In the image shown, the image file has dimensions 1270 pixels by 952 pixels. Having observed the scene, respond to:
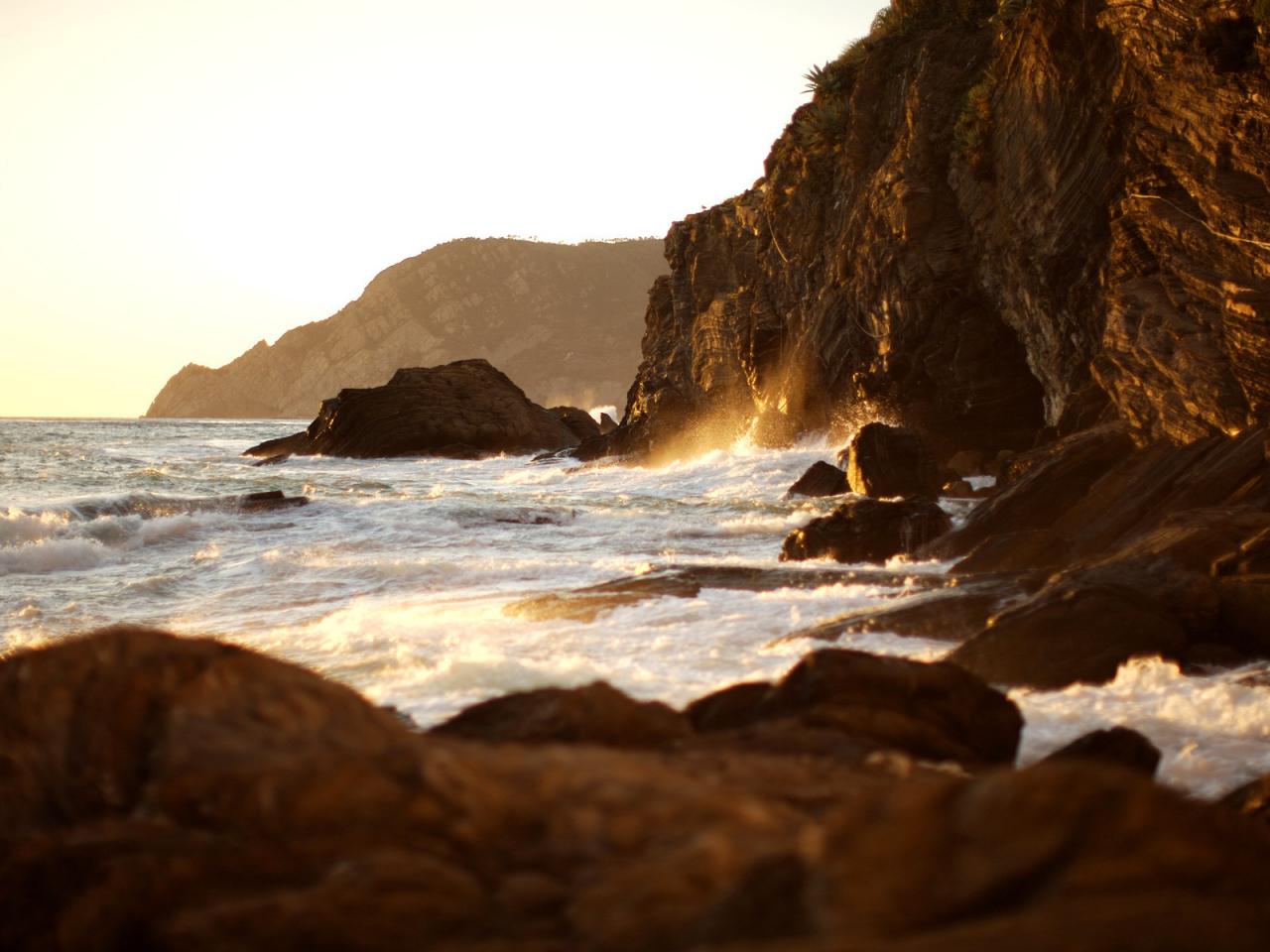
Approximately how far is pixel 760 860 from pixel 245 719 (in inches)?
70.6

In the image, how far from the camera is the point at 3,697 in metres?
3.77

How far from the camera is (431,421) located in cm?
5138

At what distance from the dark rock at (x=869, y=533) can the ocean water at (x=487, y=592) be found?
636 millimetres

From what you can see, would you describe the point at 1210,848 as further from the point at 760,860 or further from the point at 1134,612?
the point at 1134,612

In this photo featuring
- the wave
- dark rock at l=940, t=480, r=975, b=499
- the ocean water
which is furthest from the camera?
dark rock at l=940, t=480, r=975, b=499

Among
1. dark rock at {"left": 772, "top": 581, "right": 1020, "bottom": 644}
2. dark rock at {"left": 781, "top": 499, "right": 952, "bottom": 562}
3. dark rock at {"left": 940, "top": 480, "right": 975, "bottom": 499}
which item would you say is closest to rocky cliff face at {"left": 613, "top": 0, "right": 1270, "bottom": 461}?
dark rock at {"left": 940, "top": 480, "right": 975, "bottom": 499}

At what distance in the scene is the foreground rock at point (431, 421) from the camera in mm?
50875

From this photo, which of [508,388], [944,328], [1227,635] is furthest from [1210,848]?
[508,388]

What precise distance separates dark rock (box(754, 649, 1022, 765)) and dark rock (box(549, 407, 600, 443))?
53.6 m

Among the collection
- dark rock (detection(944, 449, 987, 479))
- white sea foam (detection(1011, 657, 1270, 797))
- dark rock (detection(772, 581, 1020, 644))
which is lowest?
white sea foam (detection(1011, 657, 1270, 797))

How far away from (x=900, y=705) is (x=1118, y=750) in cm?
121

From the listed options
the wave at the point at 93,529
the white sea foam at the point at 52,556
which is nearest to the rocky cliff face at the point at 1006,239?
the white sea foam at the point at 52,556

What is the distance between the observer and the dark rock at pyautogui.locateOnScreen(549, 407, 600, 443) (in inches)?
A: 2373

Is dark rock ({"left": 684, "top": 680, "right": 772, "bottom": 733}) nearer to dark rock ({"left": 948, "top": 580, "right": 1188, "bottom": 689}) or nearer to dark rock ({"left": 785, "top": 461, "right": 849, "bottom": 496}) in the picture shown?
dark rock ({"left": 948, "top": 580, "right": 1188, "bottom": 689})
